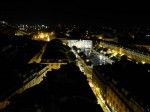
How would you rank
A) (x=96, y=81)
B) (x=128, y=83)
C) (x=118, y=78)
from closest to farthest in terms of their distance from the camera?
(x=128, y=83) < (x=118, y=78) < (x=96, y=81)

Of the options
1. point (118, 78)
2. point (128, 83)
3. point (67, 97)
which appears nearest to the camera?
point (67, 97)

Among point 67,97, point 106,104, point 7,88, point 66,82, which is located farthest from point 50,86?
point 106,104

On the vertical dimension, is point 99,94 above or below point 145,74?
below

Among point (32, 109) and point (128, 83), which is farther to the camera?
point (128, 83)

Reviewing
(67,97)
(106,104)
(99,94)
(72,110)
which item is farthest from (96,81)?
(72,110)

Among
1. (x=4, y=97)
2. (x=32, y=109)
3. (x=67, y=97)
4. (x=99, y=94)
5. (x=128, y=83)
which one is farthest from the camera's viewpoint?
(x=99, y=94)

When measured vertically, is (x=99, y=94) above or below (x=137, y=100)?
below

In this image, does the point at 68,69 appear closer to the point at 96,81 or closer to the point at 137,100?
the point at 96,81

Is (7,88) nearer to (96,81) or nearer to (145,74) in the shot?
(96,81)

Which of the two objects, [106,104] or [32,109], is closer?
[32,109]
